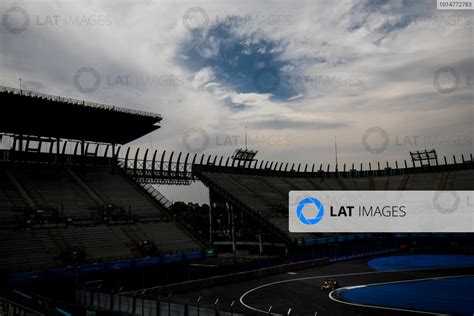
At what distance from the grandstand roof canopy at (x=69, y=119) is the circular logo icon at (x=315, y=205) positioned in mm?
27994

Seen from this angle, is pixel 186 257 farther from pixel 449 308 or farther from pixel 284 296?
pixel 449 308

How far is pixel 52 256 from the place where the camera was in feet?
114

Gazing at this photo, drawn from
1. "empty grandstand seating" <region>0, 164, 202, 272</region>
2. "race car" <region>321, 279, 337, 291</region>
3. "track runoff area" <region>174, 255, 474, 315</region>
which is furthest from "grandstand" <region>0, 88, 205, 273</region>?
"race car" <region>321, 279, 337, 291</region>

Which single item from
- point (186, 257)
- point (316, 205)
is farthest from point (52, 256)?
point (316, 205)

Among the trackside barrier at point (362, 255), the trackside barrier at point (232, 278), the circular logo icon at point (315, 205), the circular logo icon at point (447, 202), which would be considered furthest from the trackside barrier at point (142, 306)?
the circular logo icon at point (447, 202)

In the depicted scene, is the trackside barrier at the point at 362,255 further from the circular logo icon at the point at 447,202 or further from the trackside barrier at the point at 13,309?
the trackside barrier at the point at 13,309

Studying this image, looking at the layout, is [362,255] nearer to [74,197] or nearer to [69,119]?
[74,197]

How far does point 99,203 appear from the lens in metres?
46.0

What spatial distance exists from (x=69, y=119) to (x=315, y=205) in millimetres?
41510

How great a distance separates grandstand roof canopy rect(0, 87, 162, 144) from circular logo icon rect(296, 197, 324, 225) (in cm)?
2799

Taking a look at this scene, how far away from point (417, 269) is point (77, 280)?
35520 mm

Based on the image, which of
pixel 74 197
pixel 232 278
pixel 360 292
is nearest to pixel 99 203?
pixel 74 197

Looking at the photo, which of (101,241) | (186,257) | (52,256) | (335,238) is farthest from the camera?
(335,238)

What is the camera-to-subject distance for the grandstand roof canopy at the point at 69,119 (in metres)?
42.4
